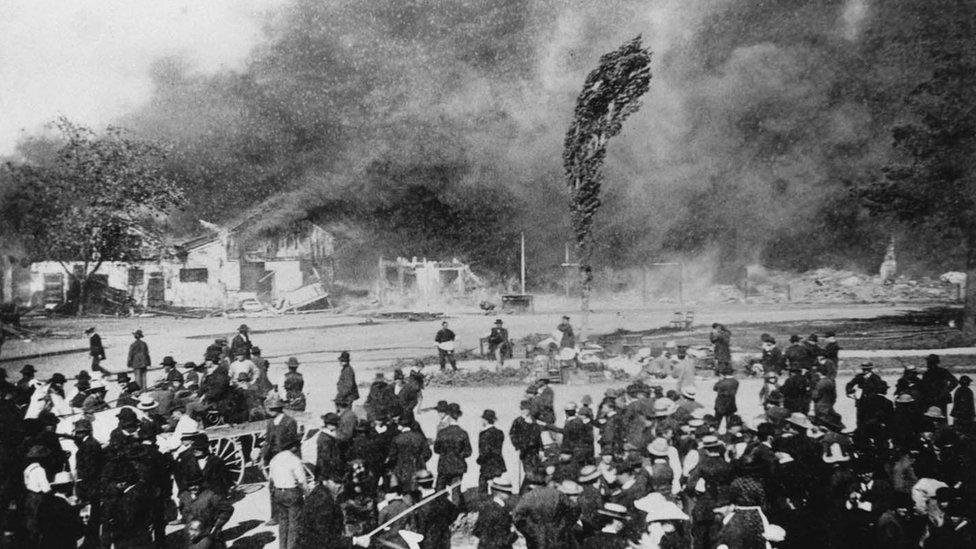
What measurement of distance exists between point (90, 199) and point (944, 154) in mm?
19321

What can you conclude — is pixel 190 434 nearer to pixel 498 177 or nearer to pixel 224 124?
pixel 224 124

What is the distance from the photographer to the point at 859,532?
17.0 feet

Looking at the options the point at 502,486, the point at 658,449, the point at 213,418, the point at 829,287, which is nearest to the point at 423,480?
the point at 502,486

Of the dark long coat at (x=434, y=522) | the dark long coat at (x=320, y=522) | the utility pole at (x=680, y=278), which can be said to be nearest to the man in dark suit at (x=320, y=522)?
the dark long coat at (x=320, y=522)

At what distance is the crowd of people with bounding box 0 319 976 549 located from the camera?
5117 mm

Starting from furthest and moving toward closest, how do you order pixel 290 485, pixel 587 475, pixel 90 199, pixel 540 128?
pixel 540 128 → pixel 90 199 → pixel 290 485 → pixel 587 475

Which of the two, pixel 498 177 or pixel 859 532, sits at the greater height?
pixel 498 177

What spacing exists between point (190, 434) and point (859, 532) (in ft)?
21.3

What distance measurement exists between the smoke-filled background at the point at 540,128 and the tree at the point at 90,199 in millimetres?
727

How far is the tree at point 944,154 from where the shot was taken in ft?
43.0

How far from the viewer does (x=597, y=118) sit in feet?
59.5

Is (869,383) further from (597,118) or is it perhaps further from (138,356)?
(138,356)

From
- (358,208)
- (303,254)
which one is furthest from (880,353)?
(358,208)

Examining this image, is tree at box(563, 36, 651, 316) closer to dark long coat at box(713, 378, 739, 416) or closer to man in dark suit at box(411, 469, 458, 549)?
dark long coat at box(713, 378, 739, 416)
